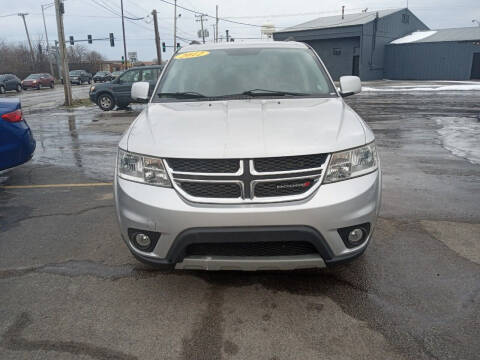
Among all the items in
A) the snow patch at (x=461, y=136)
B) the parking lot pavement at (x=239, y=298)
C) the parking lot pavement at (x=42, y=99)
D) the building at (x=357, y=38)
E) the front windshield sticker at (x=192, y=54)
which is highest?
the building at (x=357, y=38)

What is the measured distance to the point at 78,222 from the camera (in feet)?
14.5

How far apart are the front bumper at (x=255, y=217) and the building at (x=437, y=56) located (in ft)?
127

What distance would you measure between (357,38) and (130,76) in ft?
85.9

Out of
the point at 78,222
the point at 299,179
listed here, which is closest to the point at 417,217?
the point at 299,179

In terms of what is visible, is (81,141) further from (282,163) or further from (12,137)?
(282,163)

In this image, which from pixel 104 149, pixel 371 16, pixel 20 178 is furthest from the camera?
pixel 371 16

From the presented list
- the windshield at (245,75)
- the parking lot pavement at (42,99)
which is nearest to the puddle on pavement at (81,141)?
the windshield at (245,75)

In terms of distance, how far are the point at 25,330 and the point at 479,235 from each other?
13.0ft

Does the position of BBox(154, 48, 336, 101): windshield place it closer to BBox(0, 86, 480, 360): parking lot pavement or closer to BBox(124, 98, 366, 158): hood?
BBox(124, 98, 366, 158): hood

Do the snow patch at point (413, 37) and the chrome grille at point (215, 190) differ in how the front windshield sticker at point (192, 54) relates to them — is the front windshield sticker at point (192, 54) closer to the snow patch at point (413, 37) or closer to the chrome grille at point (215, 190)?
the chrome grille at point (215, 190)

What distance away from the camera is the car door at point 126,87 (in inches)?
661

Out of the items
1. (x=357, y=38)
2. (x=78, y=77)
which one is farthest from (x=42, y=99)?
(x=357, y=38)

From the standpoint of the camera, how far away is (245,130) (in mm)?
2729

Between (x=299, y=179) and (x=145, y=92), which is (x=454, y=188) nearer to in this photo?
(x=299, y=179)
